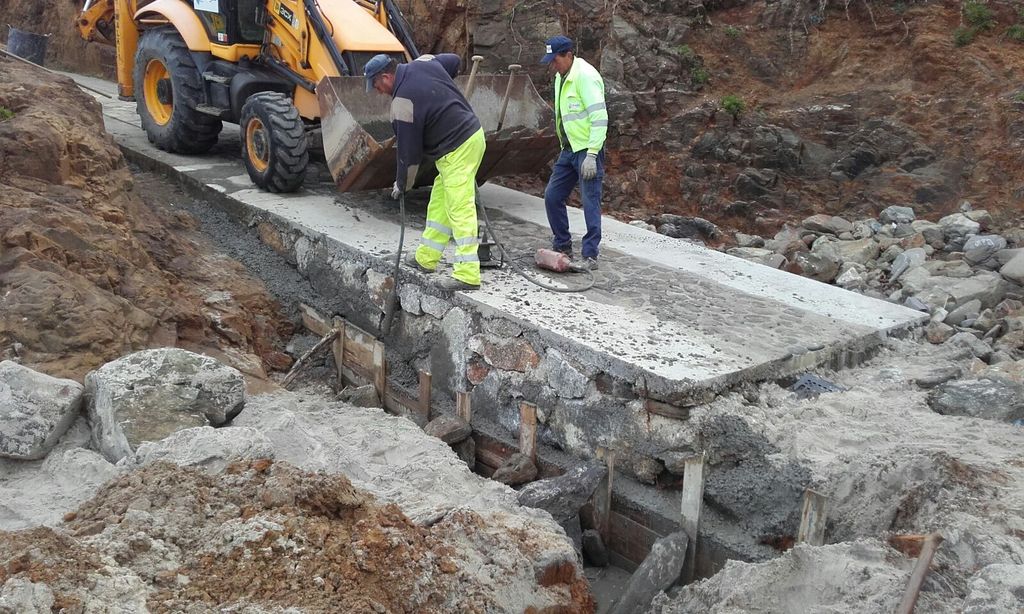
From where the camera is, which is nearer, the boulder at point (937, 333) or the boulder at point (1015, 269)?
the boulder at point (937, 333)

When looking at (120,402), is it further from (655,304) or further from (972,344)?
(972,344)

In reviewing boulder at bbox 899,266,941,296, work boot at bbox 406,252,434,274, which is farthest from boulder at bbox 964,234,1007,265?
work boot at bbox 406,252,434,274

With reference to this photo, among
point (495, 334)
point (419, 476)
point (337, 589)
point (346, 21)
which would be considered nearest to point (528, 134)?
point (346, 21)

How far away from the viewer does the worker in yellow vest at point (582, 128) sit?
20.2 ft

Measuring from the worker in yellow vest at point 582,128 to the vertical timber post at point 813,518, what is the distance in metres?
2.83

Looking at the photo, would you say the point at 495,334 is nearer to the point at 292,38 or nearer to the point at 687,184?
the point at 292,38

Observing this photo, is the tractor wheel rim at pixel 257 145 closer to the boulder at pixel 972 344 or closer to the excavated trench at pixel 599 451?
the excavated trench at pixel 599 451

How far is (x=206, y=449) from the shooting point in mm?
3980

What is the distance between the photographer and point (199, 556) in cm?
327

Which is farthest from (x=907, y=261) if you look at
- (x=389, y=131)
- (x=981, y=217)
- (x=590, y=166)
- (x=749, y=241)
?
(x=389, y=131)

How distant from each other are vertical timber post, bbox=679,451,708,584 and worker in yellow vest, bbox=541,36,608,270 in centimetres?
232

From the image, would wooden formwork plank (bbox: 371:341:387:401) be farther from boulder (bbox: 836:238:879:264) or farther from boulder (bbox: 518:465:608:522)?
boulder (bbox: 836:238:879:264)

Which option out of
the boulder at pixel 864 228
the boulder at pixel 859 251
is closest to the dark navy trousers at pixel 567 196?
the boulder at pixel 859 251

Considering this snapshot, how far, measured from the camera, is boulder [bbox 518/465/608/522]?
15.2 ft
